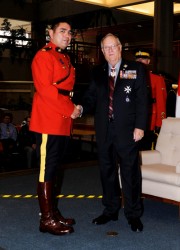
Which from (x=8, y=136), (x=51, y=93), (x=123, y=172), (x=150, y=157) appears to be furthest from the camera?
(x=8, y=136)

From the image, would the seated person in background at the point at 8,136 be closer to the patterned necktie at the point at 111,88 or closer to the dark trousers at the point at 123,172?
the dark trousers at the point at 123,172

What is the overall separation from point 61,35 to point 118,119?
2.75ft

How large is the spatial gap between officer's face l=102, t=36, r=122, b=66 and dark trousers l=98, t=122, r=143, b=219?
1.81 feet

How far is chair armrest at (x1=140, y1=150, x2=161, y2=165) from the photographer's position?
14.7 ft

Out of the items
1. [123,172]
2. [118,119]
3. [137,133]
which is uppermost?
[118,119]

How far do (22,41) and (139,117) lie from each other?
269 inches

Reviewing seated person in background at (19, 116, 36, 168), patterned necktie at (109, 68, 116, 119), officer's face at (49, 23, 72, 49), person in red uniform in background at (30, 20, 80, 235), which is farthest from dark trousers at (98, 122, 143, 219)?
seated person in background at (19, 116, 36, 168)

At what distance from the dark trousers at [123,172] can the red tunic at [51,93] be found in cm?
41

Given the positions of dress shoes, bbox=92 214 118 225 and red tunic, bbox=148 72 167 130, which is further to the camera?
red tunic, bbox=148 72 167 130

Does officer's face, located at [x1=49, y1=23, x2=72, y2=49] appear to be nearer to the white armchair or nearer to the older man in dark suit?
the older man in dark suit

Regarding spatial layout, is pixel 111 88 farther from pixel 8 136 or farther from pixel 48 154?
pixel 8 136

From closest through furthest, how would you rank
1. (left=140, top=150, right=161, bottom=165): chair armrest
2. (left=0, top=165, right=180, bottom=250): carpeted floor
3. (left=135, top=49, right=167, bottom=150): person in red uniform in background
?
(left=0, top=165, right=180, bottom=250): carpeted floor, (left=140, top=150, right=161, bottom=165): chair armrest, (left=135, top=49, right=167, bottom=150): person in red uniform in background

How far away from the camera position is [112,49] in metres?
3.47

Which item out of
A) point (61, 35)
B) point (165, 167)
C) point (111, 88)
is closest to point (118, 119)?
point (111, 88)
